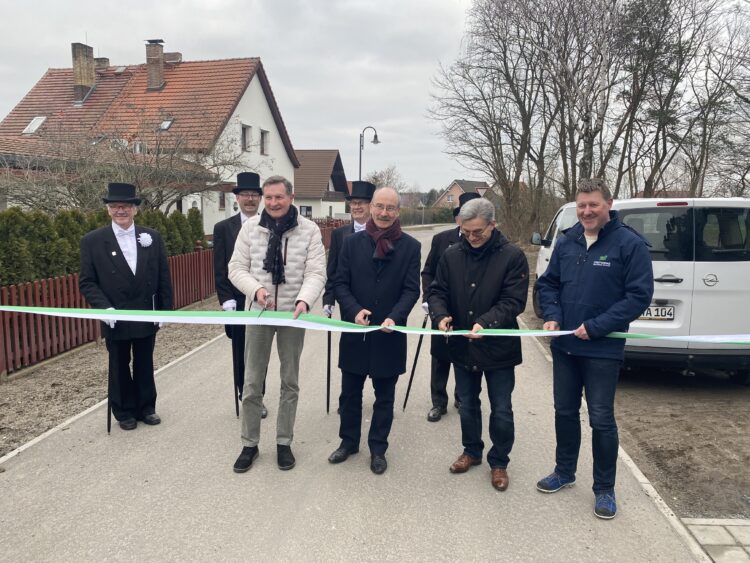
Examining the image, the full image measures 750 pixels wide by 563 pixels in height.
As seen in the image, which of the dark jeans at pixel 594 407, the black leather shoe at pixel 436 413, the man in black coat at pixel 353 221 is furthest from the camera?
the black leather shoe at pixel 436 413

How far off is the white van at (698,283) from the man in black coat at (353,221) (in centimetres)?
287

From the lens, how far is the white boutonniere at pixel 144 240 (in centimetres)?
504

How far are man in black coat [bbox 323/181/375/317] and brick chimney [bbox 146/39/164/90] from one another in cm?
2303

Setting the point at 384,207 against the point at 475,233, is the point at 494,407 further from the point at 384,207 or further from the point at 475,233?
the point at 384,207

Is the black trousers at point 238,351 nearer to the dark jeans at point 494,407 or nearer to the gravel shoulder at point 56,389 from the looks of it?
the gravel shoulder at point 56,389

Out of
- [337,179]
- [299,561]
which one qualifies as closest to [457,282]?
[299,561]

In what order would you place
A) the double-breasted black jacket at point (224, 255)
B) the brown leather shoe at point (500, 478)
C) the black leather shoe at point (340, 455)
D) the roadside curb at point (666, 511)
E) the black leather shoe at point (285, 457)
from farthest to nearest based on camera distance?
the double-breasted black jacket at point (224, 255) < the black leather shoe at point (340, 455) < the black leather shoe at point (285, 457) < the brown leather shoe at point (500, 478) < the roadside curb at point (666, 511)

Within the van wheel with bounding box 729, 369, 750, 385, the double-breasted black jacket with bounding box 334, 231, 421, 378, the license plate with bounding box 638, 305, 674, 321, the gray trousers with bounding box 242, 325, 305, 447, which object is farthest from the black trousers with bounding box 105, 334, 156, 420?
the van wheel with bounding box 729, 369, 750, 385

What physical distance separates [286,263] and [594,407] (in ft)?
7.73

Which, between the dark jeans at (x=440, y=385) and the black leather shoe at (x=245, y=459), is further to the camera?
the dark jeans at (x=440, y=385)

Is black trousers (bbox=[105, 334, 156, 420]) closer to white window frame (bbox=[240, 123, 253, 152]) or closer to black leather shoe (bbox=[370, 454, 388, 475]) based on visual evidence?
black leather shoe (bbox=[370, 454, 388, 475])

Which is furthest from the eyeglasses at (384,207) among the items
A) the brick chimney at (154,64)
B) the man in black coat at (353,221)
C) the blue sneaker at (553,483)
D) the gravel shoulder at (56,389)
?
the brick chimney at (154,64)

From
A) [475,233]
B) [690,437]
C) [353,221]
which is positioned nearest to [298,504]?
[475,233]

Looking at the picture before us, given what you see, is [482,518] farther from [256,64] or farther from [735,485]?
[256,64]
